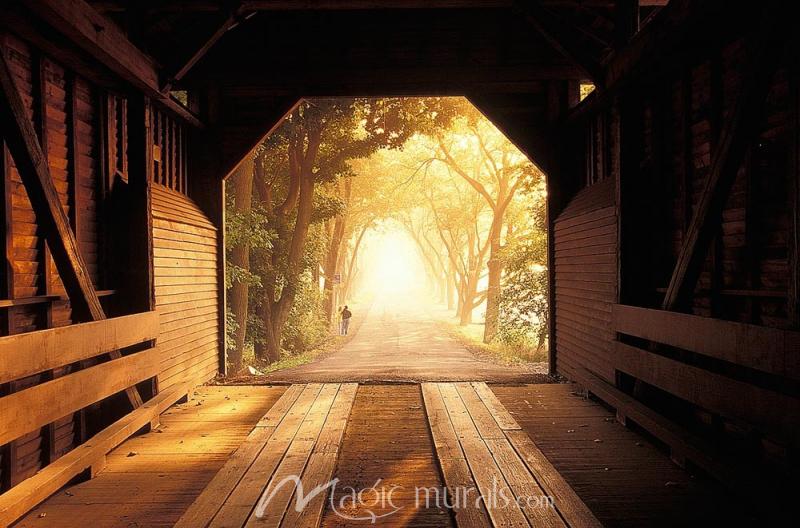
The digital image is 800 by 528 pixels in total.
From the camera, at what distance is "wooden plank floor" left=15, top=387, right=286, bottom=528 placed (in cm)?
360

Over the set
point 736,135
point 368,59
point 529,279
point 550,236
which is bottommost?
point 529,279

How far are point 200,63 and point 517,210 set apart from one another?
21.2m

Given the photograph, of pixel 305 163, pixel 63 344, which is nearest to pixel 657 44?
pixel 63 344

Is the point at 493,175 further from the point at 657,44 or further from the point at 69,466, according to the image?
the point at 69,466

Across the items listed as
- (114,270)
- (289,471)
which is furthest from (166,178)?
(289,471)

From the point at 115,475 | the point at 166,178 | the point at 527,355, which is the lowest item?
the point at 527,355

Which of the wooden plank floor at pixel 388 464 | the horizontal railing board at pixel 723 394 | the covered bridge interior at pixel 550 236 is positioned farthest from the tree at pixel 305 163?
the horizontal railing board at pixel 723 394

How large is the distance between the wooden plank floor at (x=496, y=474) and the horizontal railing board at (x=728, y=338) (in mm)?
→ 1427

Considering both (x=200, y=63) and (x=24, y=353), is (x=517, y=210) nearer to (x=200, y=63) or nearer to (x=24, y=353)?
(x=200, y=63)

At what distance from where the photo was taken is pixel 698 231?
12.7 ft

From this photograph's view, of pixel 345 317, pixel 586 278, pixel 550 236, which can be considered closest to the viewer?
pixel 586 278

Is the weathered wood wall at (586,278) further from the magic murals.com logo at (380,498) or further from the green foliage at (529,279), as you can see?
the green foliage at (529,279)

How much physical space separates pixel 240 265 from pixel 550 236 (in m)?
8.44

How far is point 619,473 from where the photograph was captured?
4.23 m
